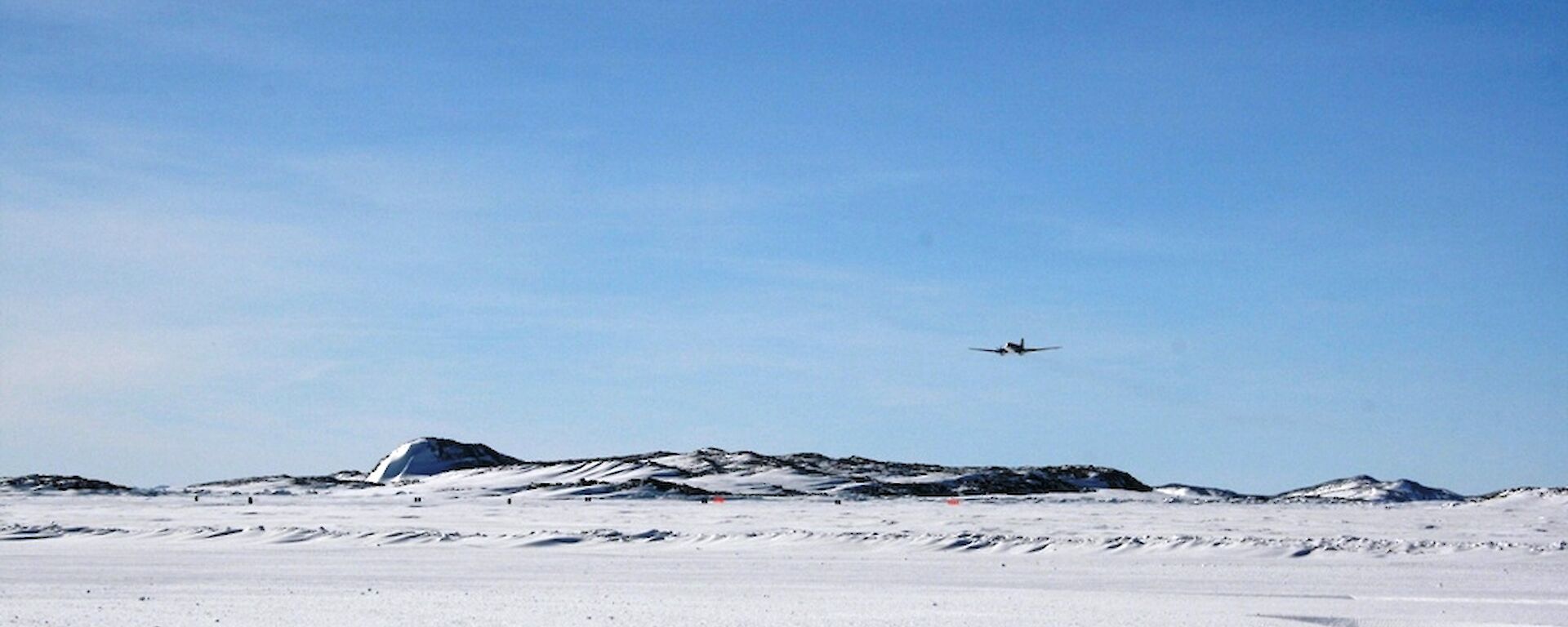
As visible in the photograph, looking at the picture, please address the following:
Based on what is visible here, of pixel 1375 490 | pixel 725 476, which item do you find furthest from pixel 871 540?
pixel 1375 490

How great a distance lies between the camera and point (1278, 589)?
17906mm

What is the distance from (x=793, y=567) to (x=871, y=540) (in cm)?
448

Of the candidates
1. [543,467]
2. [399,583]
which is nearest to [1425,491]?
[543,467]

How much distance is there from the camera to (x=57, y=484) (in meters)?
Result: 58.8

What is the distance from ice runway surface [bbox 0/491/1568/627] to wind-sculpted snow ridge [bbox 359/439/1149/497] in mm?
15332

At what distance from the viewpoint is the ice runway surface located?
49.2 feet

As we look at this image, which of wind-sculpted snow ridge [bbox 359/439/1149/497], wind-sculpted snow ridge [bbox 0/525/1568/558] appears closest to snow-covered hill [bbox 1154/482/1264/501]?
wind-sculpted snow ridge [bbox 359/439/1149/497]

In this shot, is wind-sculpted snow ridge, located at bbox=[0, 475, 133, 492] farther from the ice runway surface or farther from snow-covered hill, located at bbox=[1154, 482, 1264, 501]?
snow-covered hill, located at bbox=[1154, 482, 1264, 501]

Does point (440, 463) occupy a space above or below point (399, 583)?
above

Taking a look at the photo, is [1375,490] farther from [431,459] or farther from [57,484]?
[57,484]

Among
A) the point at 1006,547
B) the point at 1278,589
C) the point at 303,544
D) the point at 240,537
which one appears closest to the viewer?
the point at 1278,589

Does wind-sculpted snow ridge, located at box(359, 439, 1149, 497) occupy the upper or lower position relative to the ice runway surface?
upper

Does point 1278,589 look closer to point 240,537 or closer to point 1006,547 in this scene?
point 1006,547

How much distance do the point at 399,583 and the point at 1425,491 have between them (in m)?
62.9
